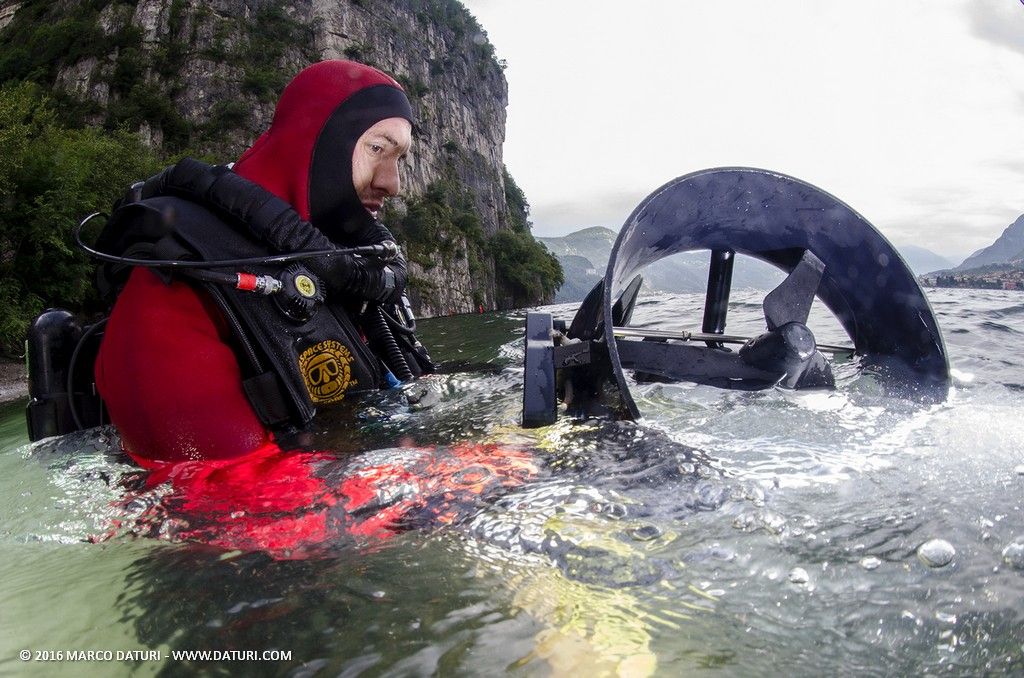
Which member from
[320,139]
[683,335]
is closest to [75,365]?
[320,139]

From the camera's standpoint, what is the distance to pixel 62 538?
218 centimetres

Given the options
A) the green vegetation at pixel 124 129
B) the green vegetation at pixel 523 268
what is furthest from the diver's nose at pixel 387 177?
the green vegetation at pixel 523 268

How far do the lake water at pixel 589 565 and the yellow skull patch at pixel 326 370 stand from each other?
221 millimetres

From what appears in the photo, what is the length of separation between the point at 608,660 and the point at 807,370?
2919 millimetres

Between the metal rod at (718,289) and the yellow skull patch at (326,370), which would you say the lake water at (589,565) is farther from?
the metal rod at (718,289)

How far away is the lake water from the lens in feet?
4.31

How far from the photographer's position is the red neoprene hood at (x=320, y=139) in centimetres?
299

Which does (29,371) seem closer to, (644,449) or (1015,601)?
(644,449)

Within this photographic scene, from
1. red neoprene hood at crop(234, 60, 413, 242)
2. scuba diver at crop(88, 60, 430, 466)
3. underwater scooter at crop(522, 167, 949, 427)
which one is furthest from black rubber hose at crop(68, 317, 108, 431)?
underwater scooter at crop(522, 167, 949, 427)

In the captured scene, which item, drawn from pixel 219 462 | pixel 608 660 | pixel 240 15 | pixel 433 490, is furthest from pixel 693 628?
pixel 240 15

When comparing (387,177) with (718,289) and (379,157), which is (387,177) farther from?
(718,289)

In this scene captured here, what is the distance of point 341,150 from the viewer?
3008mm

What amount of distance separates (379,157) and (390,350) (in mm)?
1211

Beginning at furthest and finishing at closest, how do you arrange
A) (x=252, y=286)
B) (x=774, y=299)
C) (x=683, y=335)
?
(x=683, y=335) < (x=774, y=299) < (x=252, y=286)
